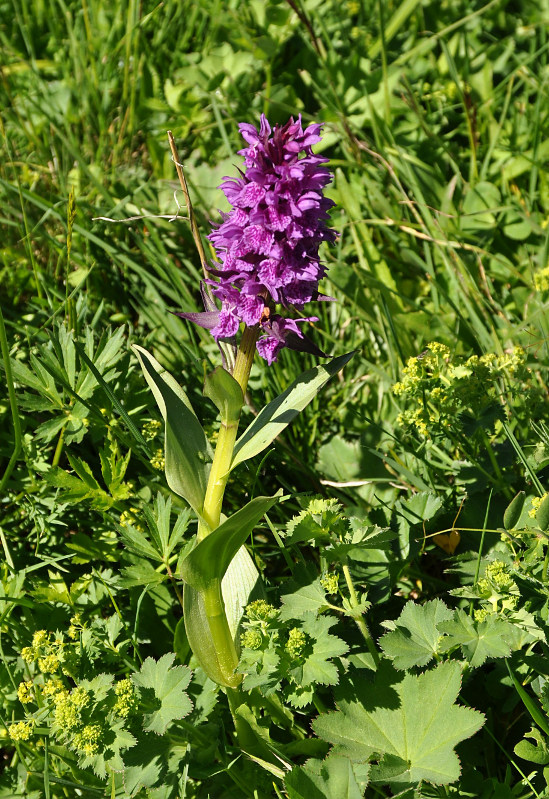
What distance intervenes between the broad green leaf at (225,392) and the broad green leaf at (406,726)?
2.81 ft

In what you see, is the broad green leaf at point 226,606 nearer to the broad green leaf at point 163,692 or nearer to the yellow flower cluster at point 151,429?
the broad green leaf at point 163,692

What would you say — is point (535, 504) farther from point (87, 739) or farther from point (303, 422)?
point (87, 739)

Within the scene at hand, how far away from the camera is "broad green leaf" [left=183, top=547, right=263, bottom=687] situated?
2193 mm

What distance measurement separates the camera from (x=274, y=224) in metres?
1.95

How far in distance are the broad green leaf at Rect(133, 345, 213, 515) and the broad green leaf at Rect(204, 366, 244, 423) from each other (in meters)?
0.15

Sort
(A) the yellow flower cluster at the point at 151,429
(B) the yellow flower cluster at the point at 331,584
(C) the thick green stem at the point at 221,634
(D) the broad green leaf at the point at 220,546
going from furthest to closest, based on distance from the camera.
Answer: (A) the yellow flower cluster at the point at 151,429
(C) the thick green stem at the point at 221,634
(B) the yellow flower cluster at the point at 331,584
(D) the broad green leaf at the point at 220,546

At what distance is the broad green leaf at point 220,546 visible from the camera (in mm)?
1938

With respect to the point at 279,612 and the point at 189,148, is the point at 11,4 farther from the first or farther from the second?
the point at 279,612

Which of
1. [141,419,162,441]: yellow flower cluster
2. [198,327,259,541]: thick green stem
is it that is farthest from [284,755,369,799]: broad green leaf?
[141,419,162,441]: yellow flower cluster

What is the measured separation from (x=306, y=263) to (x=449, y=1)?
3.29 m

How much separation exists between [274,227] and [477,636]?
1230mm

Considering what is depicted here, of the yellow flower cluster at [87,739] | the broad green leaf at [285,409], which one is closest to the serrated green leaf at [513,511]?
the broad green leaf at [285,409]

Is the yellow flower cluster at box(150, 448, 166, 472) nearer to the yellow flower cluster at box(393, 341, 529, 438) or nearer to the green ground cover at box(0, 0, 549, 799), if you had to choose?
the green ground cover at box(0, 0, 549, 799)

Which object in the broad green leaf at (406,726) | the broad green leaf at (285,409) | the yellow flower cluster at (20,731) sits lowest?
the broad green leaf at (406,726)
